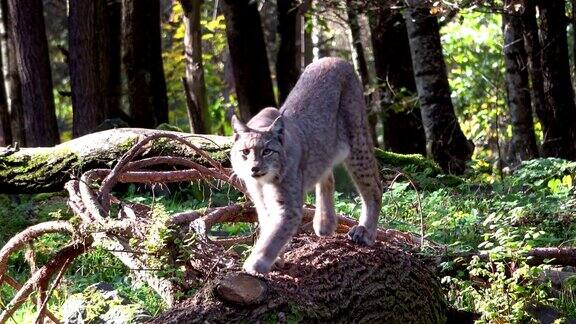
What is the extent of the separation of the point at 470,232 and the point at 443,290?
188 centimetres

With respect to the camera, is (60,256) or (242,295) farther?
(60,256)

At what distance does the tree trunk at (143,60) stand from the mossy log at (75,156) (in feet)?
13.8

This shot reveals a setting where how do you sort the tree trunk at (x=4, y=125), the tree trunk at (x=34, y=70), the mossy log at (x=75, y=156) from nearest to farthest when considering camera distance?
the mossy log at (x=75, y=156) < the tree trunk at (x=34, y=70) < the tree trunk at (x=4, y=125)

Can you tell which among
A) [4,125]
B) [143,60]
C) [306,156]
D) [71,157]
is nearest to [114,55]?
[143,60]

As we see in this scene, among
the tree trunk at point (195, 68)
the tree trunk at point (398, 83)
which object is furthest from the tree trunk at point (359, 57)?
the tree trunk at point (195, 68)

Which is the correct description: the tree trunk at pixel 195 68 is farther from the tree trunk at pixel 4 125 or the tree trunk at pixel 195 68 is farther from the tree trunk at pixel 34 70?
the tree trunk at pixel 4 125

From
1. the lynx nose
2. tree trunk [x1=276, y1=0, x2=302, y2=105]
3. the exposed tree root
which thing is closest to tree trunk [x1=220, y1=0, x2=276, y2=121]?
tree trunk [x1=276, y1=0, x2=302, y2=105]

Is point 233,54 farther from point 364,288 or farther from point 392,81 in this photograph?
point 364,288

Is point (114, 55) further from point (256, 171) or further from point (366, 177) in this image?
point (256, 171)

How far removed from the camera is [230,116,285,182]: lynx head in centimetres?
619

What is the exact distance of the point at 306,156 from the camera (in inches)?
265

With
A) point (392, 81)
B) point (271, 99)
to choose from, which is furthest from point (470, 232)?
point (392, 81)

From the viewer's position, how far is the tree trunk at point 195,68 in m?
15.0

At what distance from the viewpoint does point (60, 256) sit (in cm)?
588
